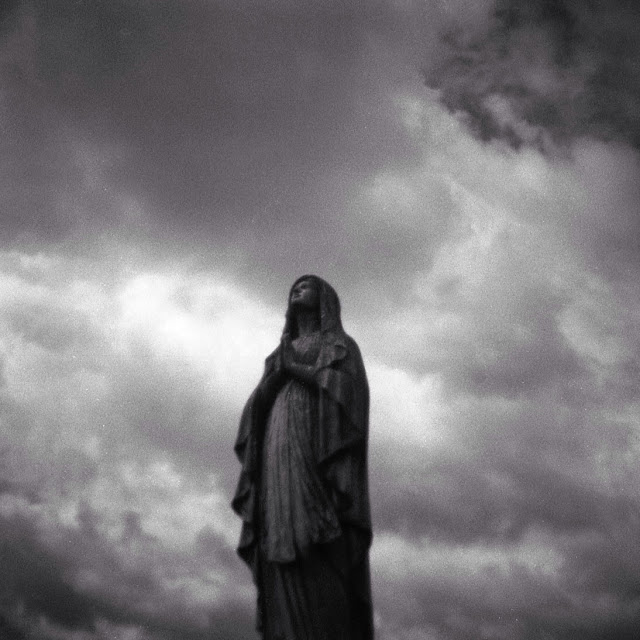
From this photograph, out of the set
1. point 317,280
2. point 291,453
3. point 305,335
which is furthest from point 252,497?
point 317,280

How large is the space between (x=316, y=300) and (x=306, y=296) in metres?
0.16

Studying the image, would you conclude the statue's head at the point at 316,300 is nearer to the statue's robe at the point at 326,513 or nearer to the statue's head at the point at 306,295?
the statue's head at the point at 306,295

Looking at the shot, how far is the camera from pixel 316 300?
43.0ft

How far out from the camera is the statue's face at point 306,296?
1307 centimetres

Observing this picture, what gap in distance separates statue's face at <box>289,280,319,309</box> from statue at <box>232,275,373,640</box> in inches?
17.8

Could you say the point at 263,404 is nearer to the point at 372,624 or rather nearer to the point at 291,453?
the point at 291,453

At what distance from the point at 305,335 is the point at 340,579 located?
3.53m

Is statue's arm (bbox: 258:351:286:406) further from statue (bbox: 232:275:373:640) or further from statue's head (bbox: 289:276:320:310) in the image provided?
statue's head (bbox: 289:276:320:310)

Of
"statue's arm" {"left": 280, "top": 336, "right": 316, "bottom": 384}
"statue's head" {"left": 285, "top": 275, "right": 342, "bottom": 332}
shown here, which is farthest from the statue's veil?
"statue's arm" {"left": 280, "top": 336, "right": 316, "bottom": 384}

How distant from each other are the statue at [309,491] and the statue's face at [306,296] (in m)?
0.45

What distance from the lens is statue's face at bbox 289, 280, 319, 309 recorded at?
42.9ft

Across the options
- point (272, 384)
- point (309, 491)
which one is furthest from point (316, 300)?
point (309, 491)

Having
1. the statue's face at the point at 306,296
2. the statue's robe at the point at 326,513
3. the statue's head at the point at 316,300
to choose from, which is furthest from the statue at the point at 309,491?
the statue's face at the point at 306,296

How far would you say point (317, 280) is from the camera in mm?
13234
